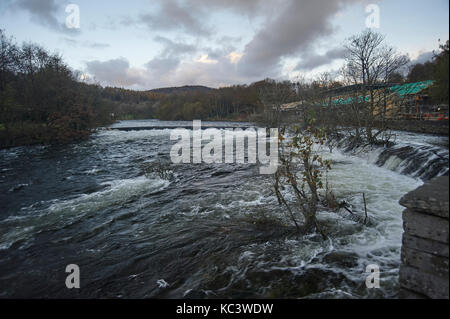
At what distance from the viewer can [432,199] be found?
8.37ft

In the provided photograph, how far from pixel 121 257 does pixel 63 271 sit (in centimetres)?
110

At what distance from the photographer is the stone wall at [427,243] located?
2531 millimetres

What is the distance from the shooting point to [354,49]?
19.9m

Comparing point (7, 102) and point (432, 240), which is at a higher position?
point (7, 102)

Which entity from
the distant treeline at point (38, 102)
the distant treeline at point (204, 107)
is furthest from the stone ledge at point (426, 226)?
the distant treeline at point (204, 107)

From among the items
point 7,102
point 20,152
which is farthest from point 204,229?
point 7,102

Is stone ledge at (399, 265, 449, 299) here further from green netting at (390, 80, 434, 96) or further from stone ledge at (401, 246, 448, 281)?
green netting at (390, 80, 434, 96)

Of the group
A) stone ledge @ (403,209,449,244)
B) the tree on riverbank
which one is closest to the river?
stone ledge @ (403,209,449,244)

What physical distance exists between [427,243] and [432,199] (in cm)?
53

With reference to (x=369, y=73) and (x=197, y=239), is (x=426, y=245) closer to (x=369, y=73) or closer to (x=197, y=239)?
(x=197, y=239)

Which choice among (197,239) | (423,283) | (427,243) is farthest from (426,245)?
(197,239)

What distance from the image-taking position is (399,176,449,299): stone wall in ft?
8.30

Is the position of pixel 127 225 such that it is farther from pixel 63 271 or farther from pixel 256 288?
pixel 256 288
